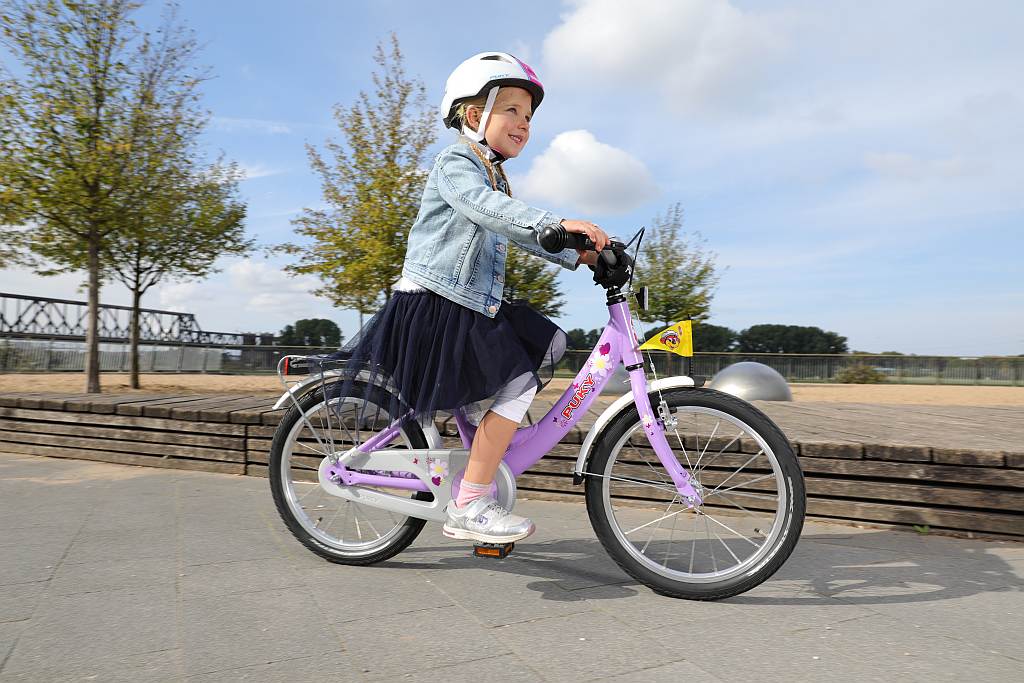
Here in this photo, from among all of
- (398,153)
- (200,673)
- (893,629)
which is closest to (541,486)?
(893,629)

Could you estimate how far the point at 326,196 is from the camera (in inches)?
741

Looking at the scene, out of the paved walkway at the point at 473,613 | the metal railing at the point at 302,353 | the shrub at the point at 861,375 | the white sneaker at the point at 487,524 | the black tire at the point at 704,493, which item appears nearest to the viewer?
the paved walkway at the point at 473,613

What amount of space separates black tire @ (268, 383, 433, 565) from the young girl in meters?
0.22

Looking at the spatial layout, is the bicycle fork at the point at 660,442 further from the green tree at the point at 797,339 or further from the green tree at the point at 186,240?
the green tree at the point at 797,339

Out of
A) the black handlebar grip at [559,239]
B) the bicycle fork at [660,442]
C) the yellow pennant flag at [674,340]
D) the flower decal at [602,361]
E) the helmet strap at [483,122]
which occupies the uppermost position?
the helmet strap at [483,122]

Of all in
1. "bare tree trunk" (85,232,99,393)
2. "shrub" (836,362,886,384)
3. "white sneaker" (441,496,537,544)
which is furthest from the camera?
"shrub" (836,362,886,384)

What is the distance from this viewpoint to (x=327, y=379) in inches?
126

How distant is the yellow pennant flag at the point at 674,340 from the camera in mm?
2848

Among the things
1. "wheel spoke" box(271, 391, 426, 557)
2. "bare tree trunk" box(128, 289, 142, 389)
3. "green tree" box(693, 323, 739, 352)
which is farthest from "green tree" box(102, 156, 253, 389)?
"green tree" box(693, 323, 739, 352)

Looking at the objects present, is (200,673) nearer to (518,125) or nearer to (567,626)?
(567,626)

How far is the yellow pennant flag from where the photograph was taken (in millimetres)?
2848

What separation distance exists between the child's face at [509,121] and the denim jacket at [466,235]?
125 millimetres

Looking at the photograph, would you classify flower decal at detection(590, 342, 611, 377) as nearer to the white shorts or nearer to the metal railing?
the white shorts

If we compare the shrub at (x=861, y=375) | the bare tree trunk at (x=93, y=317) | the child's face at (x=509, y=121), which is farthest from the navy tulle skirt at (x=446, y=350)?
the shrub at (x=861, y=375)
